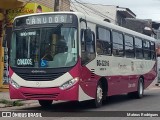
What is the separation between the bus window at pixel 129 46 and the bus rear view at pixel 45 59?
16.9 feet

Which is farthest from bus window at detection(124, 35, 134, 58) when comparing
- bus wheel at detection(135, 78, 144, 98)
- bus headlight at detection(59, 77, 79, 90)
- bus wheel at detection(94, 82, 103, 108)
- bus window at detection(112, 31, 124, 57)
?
bus headlight at detection(59, 77, 79, 90)

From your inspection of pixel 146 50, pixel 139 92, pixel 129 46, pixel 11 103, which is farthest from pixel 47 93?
pixel 146 50

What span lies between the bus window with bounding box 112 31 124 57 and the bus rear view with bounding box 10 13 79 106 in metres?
3.47

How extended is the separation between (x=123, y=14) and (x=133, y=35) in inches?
1140

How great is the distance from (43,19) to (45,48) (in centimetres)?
104

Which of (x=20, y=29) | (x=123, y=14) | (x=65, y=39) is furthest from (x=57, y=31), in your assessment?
(x=123, y=14)

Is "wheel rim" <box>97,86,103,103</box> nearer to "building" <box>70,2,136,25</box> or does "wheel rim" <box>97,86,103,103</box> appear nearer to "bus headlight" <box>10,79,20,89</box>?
"bus headlight" <box>10,79,20,89</box>

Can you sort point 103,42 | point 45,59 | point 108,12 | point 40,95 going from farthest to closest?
point 108,12
point 103,42
point 45,59
point 40,95

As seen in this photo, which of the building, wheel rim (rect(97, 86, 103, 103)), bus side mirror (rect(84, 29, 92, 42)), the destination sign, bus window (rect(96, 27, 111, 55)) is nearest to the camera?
the destination sign

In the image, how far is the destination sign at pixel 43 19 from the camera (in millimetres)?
13031

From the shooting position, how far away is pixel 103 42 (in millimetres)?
14820

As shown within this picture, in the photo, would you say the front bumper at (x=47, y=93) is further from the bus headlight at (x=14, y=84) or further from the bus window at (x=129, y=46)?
the bus window at (x=129, y=46)

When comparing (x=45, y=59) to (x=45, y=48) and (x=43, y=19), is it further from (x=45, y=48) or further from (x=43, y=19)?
(x=43, y=19)

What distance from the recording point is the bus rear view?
41.2 feet
